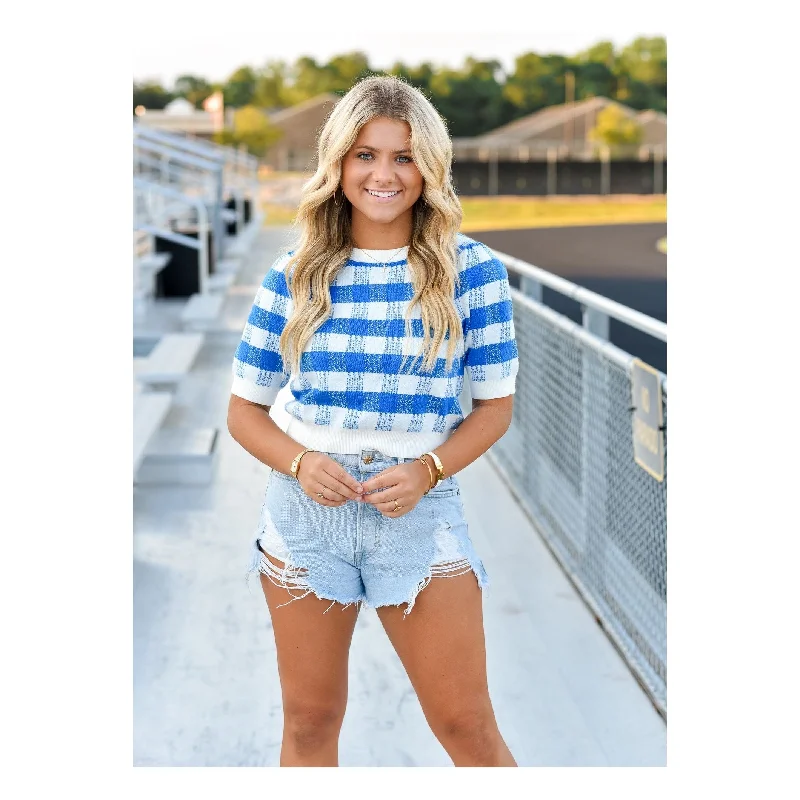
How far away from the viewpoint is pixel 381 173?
6.63 feet

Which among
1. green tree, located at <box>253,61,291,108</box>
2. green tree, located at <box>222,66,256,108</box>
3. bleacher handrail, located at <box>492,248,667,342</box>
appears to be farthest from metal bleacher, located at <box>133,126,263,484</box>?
green tree, located at <box>253,61,291,108</box>

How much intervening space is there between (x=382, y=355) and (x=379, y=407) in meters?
0.09

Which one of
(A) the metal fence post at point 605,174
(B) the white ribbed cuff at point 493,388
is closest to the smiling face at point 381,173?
(B) the white ribbed cuff at point 493,388

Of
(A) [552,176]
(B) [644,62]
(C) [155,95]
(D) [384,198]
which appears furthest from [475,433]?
(B) [644,62]

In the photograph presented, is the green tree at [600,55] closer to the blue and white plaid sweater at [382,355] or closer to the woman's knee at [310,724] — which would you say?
the blue and white plaid sweater at [382,355]

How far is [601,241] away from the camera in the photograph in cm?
2656

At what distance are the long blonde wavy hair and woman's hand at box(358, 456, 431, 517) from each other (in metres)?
0.18

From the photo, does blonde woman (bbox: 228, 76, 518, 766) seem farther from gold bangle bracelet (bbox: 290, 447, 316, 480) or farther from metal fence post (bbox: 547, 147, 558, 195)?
metal fence post (bbox: 547, 147, 558, 195)

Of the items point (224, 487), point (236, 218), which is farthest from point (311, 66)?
point (224, 487)

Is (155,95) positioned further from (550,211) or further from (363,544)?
(363,544)

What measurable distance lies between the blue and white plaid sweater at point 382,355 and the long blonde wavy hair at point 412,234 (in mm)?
24

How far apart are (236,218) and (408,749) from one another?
15134 mm

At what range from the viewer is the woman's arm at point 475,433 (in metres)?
2.07
